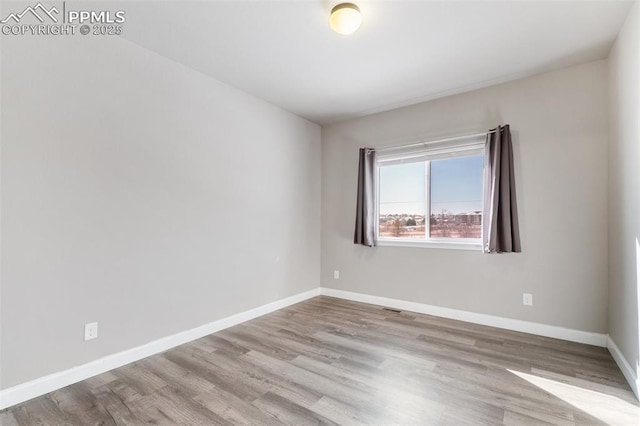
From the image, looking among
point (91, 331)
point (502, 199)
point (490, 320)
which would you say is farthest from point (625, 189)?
point (91, 331)

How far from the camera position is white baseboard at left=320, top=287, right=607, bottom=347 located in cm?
283

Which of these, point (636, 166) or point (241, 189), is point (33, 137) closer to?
point (241, 189)

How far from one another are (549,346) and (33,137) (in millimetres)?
4480

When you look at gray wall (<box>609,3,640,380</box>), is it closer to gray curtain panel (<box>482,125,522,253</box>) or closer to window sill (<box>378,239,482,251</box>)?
gray curtain panel (<box>482,125,522,253</box>)

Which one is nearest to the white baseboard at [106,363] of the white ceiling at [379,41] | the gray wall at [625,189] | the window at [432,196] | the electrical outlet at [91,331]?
the electrical outlet at [91,331]

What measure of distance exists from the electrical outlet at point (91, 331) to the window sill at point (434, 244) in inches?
126

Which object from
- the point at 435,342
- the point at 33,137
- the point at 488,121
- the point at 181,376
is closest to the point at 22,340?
the point at 181,376

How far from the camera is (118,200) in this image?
245 cm

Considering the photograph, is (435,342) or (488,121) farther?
(488,121)

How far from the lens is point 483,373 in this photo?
7.48 feet

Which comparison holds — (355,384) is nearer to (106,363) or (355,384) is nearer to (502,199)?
(106,363)

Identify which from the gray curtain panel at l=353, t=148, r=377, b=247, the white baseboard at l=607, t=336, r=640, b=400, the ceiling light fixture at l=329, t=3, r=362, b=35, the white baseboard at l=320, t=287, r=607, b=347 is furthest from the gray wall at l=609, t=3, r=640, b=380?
the gray curtain panel at l=353, t=148, r=377, b=247

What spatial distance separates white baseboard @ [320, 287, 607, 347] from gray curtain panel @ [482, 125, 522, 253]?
0.78 metres

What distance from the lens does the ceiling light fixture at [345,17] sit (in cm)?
208
